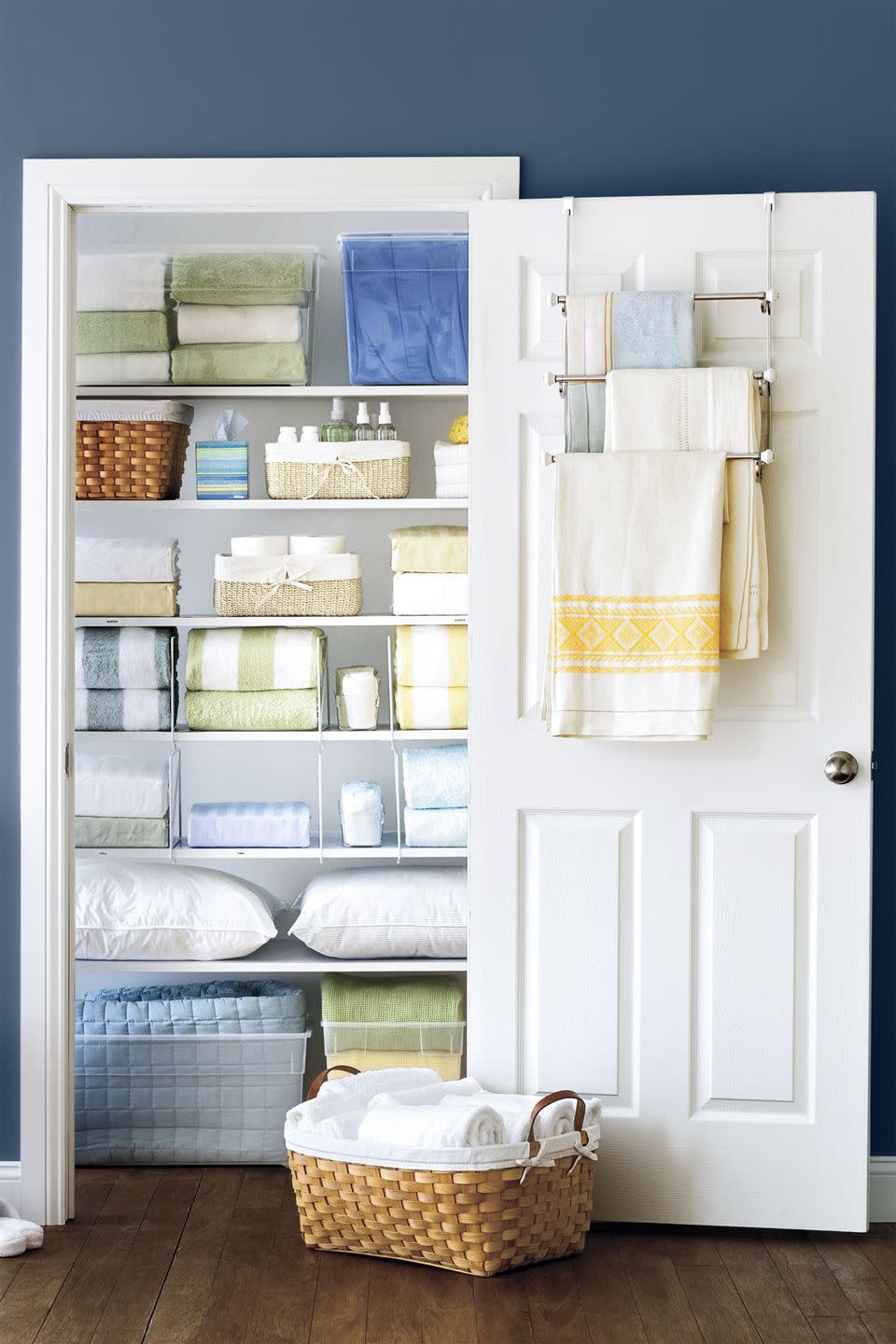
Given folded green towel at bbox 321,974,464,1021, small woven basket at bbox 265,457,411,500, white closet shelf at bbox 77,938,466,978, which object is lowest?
folded green towel at bbox 321,974,464,1021

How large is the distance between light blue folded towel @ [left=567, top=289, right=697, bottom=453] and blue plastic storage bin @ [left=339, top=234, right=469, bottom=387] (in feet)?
2.03

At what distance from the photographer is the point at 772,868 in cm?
253

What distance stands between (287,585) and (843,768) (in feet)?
4.33

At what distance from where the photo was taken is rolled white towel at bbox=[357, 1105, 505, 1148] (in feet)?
7.50

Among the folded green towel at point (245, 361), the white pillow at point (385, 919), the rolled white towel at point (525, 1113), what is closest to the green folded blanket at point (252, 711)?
the white pillow at point (385, 919)

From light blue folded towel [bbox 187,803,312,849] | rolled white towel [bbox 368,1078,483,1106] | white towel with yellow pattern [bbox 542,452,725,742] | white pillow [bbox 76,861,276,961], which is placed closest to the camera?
white towel with yellow pattern [bbox 542,452,725,742]

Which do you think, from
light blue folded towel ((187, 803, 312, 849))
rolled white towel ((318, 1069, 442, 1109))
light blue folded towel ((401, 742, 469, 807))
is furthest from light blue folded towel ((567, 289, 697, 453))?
rolled white towel ((318, 1069, 442, 1109))

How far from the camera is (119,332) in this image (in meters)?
3.08

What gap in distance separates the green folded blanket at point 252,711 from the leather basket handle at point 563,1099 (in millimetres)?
1076

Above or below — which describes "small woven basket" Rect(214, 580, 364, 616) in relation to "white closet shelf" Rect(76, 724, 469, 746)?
above

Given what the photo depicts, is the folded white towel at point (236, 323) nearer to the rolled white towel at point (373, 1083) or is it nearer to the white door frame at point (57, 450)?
the white door frame at point (57, 450)

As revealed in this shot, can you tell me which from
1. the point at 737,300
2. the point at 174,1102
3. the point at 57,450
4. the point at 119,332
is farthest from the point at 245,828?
the point at 737,300

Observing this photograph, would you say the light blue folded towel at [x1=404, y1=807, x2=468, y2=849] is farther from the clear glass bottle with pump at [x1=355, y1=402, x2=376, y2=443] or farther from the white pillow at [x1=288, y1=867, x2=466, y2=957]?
the clear glass bottle with pump at [x1=355, y1=402, x2=376, y2=443]

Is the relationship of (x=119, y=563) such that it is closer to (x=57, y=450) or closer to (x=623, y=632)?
(x=57, y=450)
